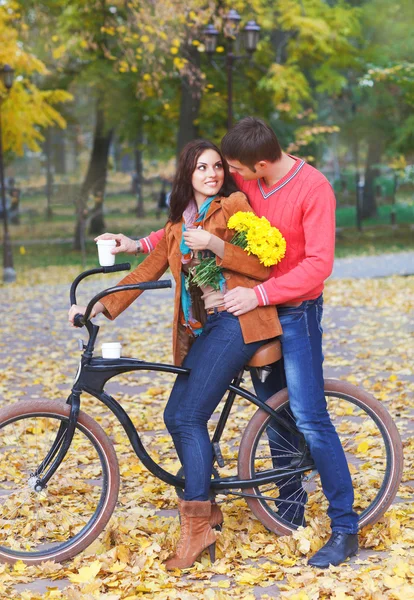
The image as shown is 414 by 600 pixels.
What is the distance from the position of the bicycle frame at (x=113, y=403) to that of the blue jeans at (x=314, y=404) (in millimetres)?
147

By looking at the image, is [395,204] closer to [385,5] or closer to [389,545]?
[385,5]

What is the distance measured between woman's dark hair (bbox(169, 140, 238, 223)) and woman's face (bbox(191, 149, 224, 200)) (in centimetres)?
2

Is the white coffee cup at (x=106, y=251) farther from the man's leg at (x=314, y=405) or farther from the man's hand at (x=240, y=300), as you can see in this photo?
the man's leg at (x=314, y=405)

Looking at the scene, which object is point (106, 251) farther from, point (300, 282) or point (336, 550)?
point (336, 550)

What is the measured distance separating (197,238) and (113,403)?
2.87ft

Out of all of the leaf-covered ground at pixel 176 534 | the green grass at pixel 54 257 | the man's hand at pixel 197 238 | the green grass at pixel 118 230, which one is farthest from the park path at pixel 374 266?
the man's hand at pixel 197 238

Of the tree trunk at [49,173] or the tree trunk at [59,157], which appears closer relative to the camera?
the tree trunk at [49,173]

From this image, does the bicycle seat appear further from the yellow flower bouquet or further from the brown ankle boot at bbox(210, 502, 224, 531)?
the brown ankle boot at bbox(210, 502, 224, 531)

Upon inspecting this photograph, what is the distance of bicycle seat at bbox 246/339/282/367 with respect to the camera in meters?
4.00

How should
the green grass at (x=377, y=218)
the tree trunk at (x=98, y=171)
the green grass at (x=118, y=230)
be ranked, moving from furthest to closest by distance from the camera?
1. the green grass at (x=377, y=218)
2. the tree trunk at (x=98, y=171)
3. the green grass at (x=118, y=230)

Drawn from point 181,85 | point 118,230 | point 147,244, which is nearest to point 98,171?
point 118,230

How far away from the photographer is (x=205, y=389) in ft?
12.9

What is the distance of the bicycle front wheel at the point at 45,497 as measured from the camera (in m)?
4.04

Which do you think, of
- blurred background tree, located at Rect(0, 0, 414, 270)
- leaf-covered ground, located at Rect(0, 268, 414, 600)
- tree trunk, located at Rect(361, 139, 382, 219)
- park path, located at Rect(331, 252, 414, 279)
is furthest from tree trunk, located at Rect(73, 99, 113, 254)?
leaf-covered ground, located at Rect(0, 268, 414, 600)
